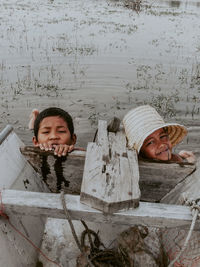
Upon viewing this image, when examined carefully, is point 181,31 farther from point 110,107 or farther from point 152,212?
point 152,212

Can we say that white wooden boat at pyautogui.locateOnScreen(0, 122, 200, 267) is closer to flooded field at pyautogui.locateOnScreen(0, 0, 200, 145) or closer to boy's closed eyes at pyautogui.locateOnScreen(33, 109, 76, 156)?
boy's closed eyes at pyautogui.locateOnScreen(33, 109, 76, 156)

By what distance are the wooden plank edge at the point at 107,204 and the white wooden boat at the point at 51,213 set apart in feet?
0.09

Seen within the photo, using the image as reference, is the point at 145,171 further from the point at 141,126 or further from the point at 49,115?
the point at 49,115

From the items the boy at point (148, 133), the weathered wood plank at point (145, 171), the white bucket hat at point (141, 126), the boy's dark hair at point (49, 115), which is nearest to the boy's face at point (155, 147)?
→ the boy at point (148, 133)

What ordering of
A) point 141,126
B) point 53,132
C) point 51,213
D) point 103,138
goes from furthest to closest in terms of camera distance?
point 53,132 → point 141,126 → point 103,138 → point 51,213

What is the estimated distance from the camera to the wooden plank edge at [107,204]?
1.39m

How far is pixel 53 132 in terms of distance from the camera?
2635mm

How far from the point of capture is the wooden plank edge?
1392 millimetres

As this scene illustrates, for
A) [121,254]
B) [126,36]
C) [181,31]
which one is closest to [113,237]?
[121,254]

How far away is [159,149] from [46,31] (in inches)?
463

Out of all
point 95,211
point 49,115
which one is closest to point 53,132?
point 49,115

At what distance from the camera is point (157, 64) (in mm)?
8945

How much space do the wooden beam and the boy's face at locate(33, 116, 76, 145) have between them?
44.1 inches

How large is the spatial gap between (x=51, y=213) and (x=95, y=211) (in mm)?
272
